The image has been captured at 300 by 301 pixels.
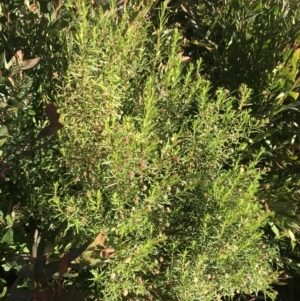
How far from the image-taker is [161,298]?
6.12 ft

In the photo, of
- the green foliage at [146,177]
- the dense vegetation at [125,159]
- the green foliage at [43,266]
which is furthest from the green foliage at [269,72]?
the green foliage at [43,266]

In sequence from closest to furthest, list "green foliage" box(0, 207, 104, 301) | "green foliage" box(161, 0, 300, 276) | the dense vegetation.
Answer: "green foliage" box(0, 207, 104, 301) < the dense vegetation < "green foliage" box(161, 0, 300, 276)

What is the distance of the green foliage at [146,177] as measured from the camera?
1.72 metres

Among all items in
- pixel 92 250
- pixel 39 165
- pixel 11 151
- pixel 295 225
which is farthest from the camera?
pixel 295 225

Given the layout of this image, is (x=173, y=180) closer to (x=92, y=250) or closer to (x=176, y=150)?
(x=176, y=150)

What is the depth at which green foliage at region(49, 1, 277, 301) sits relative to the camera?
1.72 meters

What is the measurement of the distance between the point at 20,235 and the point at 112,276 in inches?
22.4

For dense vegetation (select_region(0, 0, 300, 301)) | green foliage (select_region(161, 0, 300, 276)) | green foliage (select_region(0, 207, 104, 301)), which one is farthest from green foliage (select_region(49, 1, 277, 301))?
green foliage (select_region(161, 0, 300, 276))

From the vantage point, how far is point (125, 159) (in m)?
1.65

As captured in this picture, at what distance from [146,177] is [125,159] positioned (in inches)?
7.5

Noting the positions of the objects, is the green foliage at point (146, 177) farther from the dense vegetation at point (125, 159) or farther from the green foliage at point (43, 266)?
the green foliage at point (43, 266)

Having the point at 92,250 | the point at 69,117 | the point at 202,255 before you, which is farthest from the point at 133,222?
the point at 69,117

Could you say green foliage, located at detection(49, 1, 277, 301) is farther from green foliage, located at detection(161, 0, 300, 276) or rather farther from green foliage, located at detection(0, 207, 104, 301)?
green foliage, located at detection(161, 0, 300, 276)

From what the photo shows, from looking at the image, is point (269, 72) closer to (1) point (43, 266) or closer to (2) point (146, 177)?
(2) point (146, 177)
